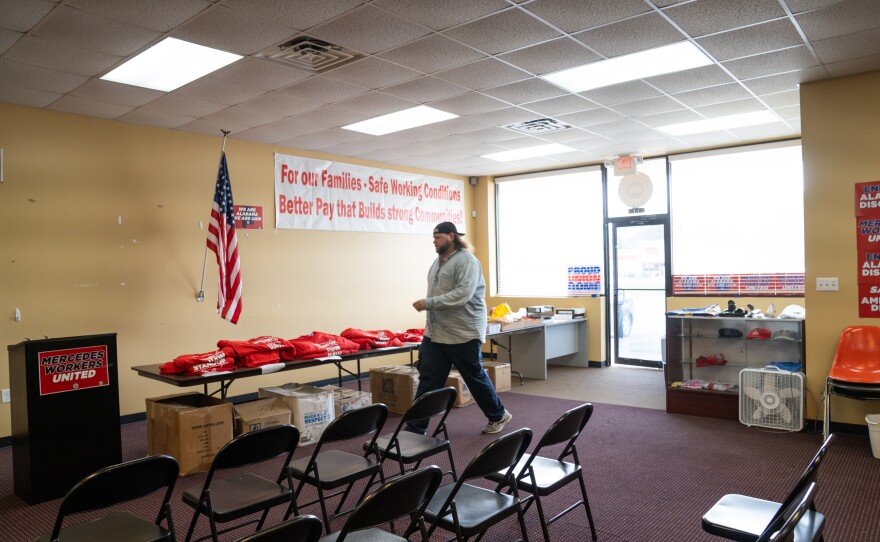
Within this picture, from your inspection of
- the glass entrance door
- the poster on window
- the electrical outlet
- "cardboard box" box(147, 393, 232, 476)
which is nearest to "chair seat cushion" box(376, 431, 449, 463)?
"cardboard box" box(147, 393, 232, 476)

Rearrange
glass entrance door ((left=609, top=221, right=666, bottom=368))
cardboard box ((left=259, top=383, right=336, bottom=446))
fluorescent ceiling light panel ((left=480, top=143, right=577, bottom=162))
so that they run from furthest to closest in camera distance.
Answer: glass entrance door ((left=609, top=221, right=666, bottom=368)) < fluorescent ceiling light panel ((left=480, top=143, right=577, bottom=162)) < cardboard box ((left=259, top=383, right=336, bottom=446))

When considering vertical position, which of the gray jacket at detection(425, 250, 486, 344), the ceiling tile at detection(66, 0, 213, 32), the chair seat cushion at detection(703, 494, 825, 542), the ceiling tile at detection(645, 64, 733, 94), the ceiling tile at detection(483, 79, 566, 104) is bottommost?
the chair seat cushion at detection(703, 494, 825, 542)

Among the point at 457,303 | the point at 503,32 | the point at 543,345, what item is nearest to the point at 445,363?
the point at 457,303

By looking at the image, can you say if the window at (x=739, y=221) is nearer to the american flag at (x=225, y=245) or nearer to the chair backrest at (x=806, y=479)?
the american flag at (x=225, y=245)

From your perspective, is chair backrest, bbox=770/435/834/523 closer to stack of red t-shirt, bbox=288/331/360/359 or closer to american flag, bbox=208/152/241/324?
stack of red t-shirt, bbox=288/331/360/359

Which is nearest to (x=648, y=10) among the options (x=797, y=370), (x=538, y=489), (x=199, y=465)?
(x=538, y=489)

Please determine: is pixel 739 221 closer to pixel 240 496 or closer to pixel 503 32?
pixel 503 32

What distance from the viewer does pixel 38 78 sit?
434 cm

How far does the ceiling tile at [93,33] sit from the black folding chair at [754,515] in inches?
154

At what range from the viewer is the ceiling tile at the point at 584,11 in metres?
3.38

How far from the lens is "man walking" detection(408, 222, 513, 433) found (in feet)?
14.7

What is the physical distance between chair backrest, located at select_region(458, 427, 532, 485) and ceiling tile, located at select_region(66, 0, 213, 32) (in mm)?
2753

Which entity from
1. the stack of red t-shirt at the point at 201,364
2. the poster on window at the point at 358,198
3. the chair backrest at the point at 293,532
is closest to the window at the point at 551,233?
the poster on window at the point at 358,198

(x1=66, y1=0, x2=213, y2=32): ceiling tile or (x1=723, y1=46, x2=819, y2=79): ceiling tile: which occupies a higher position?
(x1=66, y1=0, x2=213, y2=32): ceiling tile
